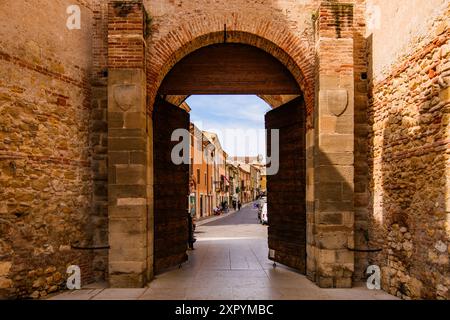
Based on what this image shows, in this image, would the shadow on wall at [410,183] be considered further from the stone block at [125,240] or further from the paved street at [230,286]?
the stone block at [125,240]

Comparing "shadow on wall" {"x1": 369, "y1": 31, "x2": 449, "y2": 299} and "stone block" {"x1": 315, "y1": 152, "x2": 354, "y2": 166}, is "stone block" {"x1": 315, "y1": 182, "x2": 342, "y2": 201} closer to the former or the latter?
"stone block" {"x1": 315, "y1": 152, "x2": 354, "y2": 166}

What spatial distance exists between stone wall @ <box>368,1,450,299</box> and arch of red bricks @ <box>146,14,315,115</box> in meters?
1.24

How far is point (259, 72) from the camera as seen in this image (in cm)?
691

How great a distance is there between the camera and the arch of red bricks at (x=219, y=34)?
6.31 meters

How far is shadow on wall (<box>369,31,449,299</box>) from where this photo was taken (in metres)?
4.22

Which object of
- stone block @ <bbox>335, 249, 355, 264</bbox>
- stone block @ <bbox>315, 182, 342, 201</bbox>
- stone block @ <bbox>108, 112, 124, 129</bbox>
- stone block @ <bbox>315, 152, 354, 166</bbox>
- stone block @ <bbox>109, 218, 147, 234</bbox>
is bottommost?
stone block @ <bbox>335, 249, 355, 264</bbox>

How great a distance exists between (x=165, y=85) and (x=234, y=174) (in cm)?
4828

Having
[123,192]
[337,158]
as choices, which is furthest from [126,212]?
[337,158]

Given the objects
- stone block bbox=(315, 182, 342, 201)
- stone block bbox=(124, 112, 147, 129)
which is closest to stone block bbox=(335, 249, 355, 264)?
stone block bbox=(315, 182, 342, 201)

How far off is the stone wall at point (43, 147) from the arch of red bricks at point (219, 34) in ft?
4.20

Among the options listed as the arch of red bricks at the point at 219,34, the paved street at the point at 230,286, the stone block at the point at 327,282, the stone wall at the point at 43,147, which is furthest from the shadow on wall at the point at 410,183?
the stone wall at the point at 43,147

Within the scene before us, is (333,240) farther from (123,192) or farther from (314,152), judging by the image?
(123,192)

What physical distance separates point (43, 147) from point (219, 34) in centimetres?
385

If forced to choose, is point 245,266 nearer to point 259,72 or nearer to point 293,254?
point 293,254
